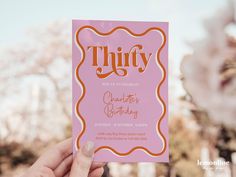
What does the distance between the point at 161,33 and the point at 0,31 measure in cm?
204

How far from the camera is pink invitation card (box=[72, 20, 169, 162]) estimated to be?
61 cm

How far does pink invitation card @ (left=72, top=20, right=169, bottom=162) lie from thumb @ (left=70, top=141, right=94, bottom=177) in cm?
1

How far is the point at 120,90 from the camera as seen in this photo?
2.03 feet

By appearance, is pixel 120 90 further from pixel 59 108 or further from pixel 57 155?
pixel 59 108

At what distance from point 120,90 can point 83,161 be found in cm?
11

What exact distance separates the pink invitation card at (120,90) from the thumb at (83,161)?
1cm

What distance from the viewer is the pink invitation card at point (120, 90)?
2.01 feet

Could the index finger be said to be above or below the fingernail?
below
